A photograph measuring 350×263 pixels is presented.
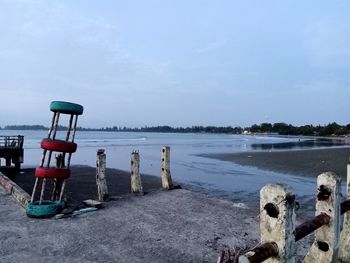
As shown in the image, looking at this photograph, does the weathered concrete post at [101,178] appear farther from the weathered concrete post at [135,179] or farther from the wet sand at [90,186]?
the wet sand at [90,186]

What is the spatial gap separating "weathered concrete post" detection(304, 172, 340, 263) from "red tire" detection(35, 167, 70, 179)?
242 inches

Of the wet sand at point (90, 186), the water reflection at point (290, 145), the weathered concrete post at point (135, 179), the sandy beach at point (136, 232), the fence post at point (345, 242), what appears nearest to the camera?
the fence post at point (345, 242)

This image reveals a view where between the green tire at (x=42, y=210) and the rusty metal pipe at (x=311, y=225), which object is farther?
the green tire at (x=42, y=210)

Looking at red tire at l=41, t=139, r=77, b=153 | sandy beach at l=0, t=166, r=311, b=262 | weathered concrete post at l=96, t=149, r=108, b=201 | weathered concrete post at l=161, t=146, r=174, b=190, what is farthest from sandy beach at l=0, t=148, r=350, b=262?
red tire at l=41, t=139, r=77, b=153

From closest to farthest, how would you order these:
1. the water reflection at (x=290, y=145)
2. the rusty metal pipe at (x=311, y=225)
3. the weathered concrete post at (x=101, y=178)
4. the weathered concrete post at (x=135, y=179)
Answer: the rusty metal pipe at (x=311, y=225) → the weathered concrete post at (x=101, y=178) → the weathered concrete post at (x=135, y=179) → the water reflection at (x=290, y=145)

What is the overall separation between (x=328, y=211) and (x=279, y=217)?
1.42m

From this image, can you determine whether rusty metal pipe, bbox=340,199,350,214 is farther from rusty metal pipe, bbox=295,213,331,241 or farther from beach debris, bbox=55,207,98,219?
beach debris, bbox=55,207,98,219

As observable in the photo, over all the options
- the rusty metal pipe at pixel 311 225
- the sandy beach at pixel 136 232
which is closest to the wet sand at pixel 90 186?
the sandy beach at pixel 136 232

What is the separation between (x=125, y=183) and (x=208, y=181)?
4.24m

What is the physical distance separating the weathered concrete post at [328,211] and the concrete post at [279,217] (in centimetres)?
123

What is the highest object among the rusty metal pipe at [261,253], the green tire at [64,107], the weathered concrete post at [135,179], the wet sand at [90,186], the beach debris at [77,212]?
the green tire at [64,107]

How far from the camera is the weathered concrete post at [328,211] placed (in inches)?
165

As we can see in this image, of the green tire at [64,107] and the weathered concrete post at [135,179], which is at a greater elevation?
the green tire at [64,107]

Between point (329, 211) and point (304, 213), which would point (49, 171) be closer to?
point (329, 211)
